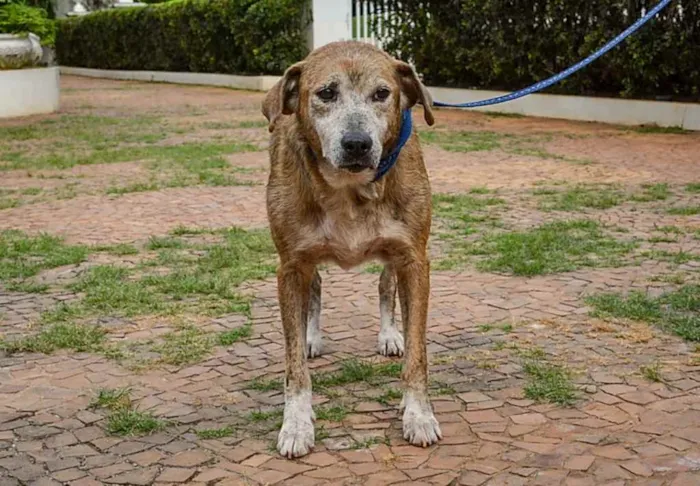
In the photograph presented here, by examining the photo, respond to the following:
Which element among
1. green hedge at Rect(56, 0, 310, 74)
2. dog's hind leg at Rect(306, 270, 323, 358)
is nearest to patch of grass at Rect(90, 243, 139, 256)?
dog's hind leg at Rect(306, 270, 323, 358)

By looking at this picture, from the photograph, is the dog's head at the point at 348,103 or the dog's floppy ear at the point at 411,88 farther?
the dog's floppy ear at the point at 411,88

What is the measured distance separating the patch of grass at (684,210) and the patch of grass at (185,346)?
4.67 meters

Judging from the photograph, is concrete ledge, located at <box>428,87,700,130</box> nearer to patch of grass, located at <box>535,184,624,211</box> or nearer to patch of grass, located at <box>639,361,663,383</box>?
patch of grass, located at <box>535,184,624,211</box>

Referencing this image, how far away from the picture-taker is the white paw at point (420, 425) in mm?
3943

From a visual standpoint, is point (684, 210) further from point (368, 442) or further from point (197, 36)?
point (197, 36)

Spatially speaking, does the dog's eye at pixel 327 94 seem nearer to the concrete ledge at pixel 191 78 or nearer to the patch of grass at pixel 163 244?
the patch of grass at pixel 163 244

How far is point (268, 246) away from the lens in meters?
7.46

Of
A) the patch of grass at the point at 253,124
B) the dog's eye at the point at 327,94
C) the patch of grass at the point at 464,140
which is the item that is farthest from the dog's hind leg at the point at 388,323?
the patch of grass at the point at 253,124

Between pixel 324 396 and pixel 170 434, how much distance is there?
0.79m

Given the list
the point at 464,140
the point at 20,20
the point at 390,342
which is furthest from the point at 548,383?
the point at 20,20

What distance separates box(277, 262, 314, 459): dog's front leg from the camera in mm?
3957

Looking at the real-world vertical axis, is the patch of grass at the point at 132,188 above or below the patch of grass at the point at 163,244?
below

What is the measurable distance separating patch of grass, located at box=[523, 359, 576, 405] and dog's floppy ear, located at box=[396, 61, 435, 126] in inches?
54.1

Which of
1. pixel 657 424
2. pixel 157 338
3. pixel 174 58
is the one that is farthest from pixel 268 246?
pixel 174 58
